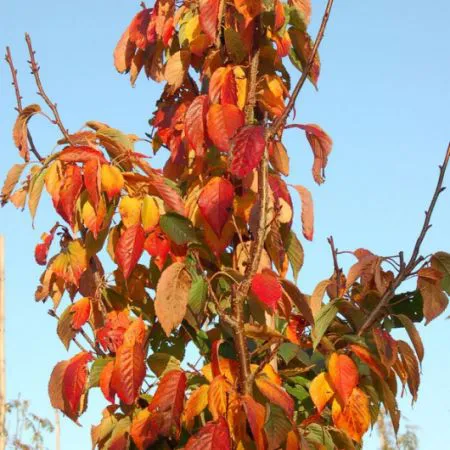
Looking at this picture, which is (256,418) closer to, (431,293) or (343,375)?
(343,375)

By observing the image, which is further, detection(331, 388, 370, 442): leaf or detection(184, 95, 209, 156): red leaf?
detection(184, 95, 209, 156): red leaf

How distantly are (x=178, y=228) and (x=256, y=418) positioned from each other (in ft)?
1.52

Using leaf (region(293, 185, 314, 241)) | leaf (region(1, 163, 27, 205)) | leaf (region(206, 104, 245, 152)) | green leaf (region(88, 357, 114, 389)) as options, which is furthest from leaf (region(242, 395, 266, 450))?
leaf (region(1, 163, 27, 205))

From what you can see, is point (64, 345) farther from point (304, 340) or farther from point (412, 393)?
point (412, 393)

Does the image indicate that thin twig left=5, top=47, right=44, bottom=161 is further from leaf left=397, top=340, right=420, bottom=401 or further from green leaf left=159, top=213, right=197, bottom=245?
leaf left=397, top=340, right=420, bottom=401

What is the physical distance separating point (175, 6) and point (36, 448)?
948cm

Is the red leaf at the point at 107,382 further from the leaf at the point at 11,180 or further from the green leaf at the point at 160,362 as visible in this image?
the leaf at the point at 11,180

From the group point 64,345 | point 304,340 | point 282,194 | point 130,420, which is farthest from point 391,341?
point 64,345

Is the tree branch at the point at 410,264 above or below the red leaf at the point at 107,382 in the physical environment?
above

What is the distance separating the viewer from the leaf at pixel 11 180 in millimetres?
1994

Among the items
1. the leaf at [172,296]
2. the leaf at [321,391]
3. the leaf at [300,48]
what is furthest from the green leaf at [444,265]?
the leaf at [300,48]

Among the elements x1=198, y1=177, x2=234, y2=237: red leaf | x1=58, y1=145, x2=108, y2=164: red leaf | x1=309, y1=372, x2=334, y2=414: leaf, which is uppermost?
x1=58, y1=145, x2=108, y2=164: red leaf

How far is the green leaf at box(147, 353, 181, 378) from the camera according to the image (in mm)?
1899

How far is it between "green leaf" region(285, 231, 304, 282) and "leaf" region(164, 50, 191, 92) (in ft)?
1.59
